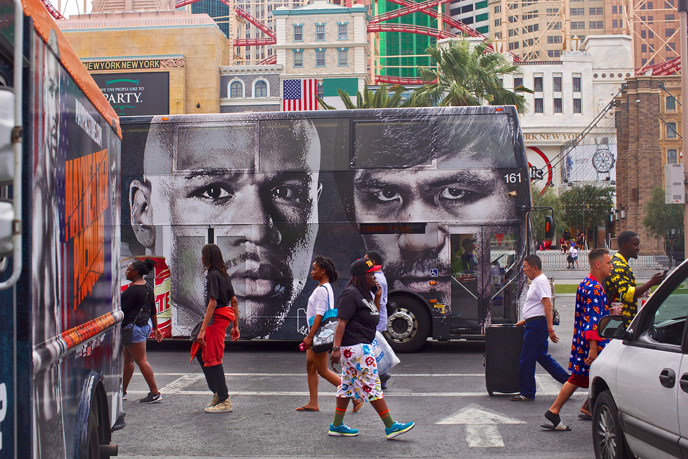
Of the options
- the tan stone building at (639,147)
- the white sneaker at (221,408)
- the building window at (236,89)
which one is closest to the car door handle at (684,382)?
the white sneaker at (221,408)

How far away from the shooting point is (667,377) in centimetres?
434

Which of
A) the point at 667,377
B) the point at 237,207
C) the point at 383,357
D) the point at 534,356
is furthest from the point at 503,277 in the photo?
the point at 667,377

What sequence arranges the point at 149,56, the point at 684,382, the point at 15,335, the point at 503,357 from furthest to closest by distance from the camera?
the point at 149,56, the point at 503,357, the point at 684,382, the point at 15,335

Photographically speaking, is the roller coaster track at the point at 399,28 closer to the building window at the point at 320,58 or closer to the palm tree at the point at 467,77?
the building window at the point at 320,58

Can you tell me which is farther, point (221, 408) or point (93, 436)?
point (221, 408)

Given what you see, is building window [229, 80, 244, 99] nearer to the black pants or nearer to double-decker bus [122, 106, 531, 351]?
double-decker bus [122, 106, 531, 351]

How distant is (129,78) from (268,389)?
5534 centimetres

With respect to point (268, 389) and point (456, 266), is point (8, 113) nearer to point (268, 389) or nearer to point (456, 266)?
point (268, 389)

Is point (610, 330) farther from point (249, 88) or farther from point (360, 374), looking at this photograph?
point (249, 88)

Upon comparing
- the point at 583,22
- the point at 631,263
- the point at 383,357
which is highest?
the point at 583,22

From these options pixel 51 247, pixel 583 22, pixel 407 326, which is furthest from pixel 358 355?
pixel 583 22

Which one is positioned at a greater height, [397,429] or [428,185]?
[428,185]

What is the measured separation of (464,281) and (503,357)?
3812 mm

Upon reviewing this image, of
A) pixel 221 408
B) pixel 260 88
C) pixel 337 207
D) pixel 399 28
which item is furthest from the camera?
pixel 399 28
